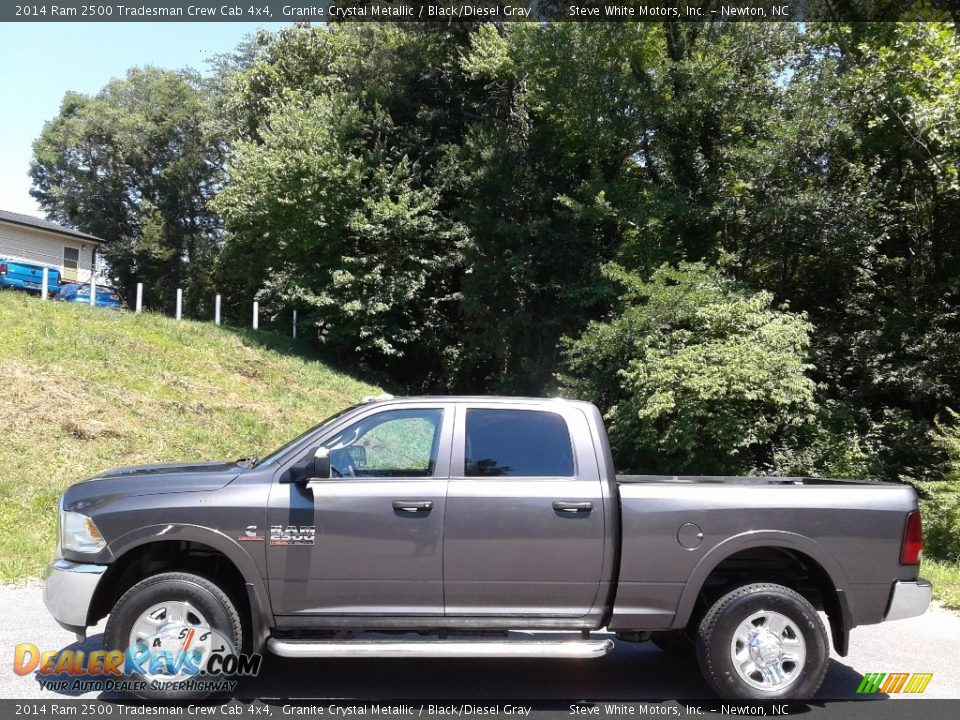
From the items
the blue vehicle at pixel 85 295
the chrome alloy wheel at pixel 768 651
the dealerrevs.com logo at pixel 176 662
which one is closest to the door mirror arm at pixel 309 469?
the dealerrevs.com logo at pixel 176 662

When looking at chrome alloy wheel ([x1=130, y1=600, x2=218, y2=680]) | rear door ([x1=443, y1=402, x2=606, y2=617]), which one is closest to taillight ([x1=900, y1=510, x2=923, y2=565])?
rear door ([x1=443, y1=402, x2=606, y2=617])

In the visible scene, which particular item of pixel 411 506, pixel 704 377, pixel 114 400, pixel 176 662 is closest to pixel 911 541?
pixel 411 506

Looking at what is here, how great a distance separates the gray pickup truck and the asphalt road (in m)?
0.47

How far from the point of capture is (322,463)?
5.11 metres

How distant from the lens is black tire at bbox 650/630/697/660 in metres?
5.90

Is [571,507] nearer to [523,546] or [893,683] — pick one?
[523,546]

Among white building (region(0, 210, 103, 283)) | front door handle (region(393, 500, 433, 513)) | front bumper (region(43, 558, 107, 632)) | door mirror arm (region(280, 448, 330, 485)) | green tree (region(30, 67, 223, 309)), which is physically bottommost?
front bumper (region(43, 558, 107, 632))

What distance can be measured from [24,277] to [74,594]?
22683mm

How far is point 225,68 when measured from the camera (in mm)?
50375

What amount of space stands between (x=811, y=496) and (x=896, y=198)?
54.2ft

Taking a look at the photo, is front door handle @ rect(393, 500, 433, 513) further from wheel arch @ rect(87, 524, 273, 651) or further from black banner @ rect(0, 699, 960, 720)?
black banner @ rect(0, 699, 960, 720)

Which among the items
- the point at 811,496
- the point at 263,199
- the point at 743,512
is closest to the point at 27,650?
the point at 743,512

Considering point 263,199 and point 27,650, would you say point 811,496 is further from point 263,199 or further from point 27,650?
point 263,199

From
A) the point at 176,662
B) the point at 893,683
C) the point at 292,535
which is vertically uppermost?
the point at 292,535
